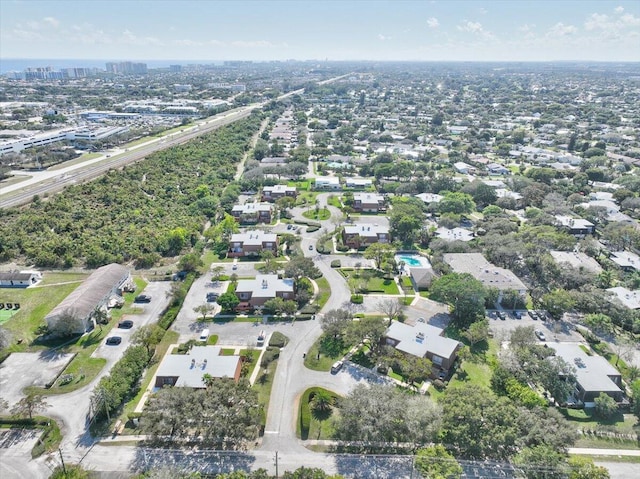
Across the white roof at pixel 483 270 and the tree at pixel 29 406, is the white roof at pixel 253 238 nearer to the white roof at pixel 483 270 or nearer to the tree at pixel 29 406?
the white roof at pixel 483 270

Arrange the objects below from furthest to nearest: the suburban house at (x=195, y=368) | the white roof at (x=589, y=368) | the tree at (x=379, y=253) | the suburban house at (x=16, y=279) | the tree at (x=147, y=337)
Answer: the tree at (x=379, y=253) → the suburban house at (x=16, y=279) → the tree at (x=147, y=337) → the white roof at (x=589, y=368) → the suburban house at (x=195, y=368)

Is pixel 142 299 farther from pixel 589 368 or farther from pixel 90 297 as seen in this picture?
pixel 589 368

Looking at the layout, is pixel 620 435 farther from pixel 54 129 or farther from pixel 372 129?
pixel 54 129

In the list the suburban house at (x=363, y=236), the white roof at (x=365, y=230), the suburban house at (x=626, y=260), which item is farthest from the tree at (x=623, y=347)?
the white roof at (x=365, y=230)

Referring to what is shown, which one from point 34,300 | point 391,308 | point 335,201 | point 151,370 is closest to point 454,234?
point 335,201

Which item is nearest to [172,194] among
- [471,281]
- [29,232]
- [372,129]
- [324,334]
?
→ [29,232]

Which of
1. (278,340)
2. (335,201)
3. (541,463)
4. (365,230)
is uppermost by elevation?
(365,230)

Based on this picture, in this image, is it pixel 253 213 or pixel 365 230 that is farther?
pixel 253 213
